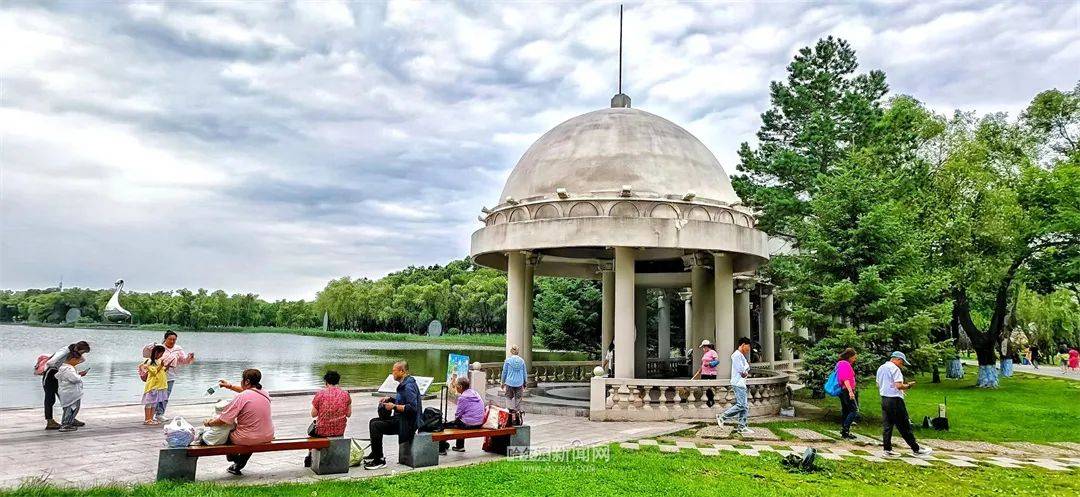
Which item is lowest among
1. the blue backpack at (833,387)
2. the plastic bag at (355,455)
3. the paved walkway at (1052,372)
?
the paved walkway at (1052,372)

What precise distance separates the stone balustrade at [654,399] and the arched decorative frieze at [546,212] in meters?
4.55

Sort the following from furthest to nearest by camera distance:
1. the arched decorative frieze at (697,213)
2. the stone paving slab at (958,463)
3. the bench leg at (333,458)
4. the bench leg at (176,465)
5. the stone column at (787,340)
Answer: the arched decorative frieze at (697,213) → the stone column at (787,340) → the stone paving slab at (958,463) → the bench leg at (333,458) → the bench leg at (176,465)

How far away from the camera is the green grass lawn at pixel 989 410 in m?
14.9

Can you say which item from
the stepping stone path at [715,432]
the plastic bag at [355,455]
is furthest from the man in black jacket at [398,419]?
the stepping stone path at [715,432]

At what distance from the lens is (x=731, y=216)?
59.3 ft

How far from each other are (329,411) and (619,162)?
446 inches

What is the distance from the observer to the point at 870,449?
1221cm

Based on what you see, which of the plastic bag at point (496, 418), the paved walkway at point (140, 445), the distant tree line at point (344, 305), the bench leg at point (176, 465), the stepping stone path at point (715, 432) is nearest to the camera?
the bench leg at point (176, 465)

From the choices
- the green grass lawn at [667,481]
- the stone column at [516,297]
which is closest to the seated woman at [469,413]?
the green grass lawn at [667,481]

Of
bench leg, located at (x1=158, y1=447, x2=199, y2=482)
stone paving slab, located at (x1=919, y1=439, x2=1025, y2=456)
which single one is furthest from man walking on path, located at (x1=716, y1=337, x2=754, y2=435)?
bench leg, located at (x1=158, y1=447, x2=199, y2=482)

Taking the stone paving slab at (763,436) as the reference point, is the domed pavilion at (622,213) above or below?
above

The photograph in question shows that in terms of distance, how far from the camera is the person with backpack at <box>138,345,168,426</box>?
1291cm

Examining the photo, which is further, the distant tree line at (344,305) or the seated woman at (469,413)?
the distant tree line at (344,305)

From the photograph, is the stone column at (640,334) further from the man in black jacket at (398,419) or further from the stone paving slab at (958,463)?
the man in black jacket at (398,419)
